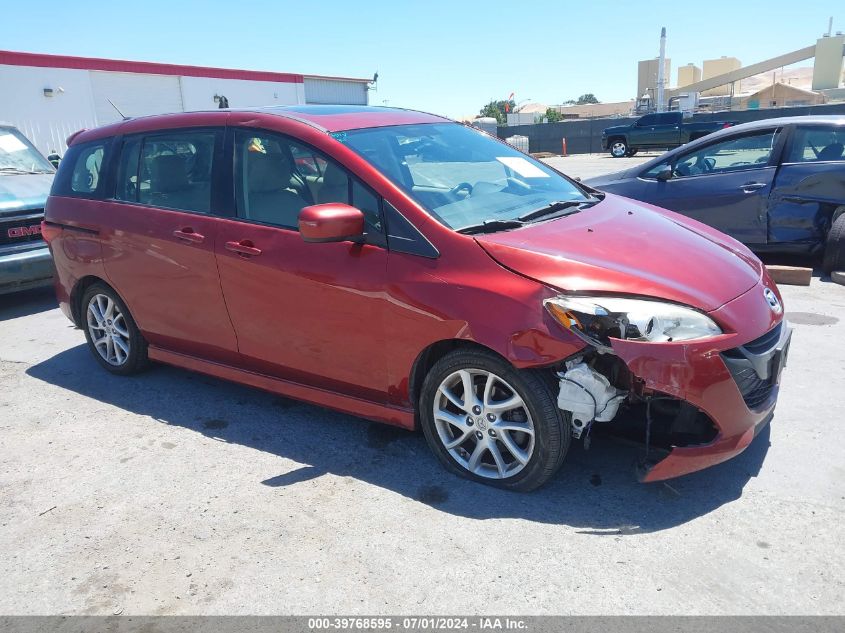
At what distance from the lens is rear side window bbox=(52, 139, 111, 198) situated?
489 centimetres

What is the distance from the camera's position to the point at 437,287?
10.6 ft

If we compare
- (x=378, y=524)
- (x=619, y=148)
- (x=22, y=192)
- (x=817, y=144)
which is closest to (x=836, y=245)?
(x=817, y=144)

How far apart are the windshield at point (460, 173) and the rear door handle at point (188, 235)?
109 cm

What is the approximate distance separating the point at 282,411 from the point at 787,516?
2.86m

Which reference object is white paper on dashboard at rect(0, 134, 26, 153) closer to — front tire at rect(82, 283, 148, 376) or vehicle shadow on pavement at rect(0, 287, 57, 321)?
vehicle shadow on pavement at rect(0, 287, 57, 321)

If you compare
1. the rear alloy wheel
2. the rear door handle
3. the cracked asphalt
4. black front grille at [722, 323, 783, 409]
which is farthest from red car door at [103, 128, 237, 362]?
the rear alloy wheel

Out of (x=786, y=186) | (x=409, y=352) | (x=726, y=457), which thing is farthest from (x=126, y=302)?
(x=786, y=186)

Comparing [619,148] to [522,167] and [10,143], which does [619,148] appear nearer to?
[10,143]

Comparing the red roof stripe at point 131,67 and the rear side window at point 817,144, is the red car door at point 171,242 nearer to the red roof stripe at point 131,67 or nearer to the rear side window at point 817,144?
the rear side window at point 817,144

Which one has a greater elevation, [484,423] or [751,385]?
[751,385]

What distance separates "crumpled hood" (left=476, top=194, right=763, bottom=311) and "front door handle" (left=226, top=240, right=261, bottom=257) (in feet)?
4.41

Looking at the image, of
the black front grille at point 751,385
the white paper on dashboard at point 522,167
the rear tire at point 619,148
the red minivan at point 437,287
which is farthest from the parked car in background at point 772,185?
the rear tire at point 619,148

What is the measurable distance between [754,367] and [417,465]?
66.9 inches

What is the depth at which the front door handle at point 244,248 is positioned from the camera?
387 cm
